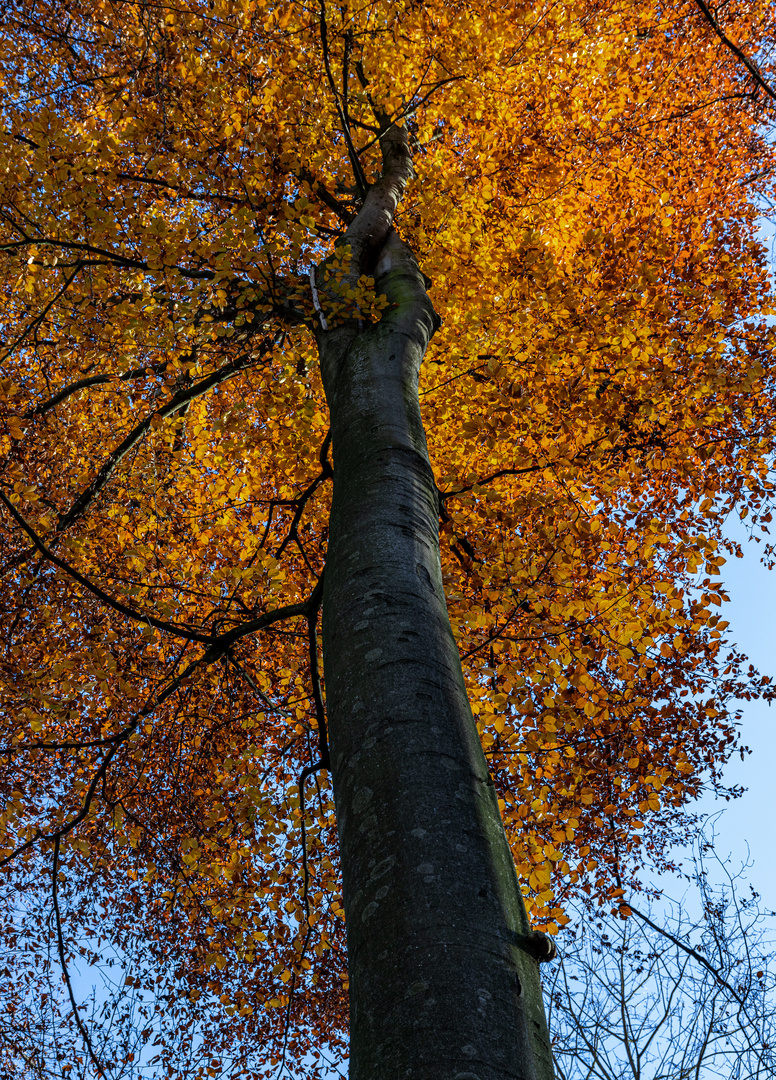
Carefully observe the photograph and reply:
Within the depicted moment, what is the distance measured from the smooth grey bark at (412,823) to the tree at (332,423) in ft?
0.15

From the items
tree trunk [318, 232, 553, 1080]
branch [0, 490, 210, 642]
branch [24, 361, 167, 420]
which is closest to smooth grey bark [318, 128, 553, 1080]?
tree trunk [318, 232, 553, 1080]

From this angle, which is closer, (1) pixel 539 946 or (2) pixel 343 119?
(1) pixel 539 946

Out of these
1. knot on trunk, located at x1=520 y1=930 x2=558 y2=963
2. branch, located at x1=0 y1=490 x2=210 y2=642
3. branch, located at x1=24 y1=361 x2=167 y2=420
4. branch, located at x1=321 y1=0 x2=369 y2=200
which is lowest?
knot on trunk, located at x1=520 y1=930 x2=558 y2=963

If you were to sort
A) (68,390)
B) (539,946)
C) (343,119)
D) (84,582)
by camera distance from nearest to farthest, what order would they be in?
(539,946) < (84,582) < (343,119) < (68,390)

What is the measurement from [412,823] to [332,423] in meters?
2.55

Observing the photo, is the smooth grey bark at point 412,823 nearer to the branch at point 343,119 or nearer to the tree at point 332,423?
the tree at point 332,423

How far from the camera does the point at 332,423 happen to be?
12.0 ft

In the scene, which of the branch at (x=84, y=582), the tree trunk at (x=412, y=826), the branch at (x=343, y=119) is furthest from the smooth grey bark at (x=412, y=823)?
the branch at (x=343, y=119)

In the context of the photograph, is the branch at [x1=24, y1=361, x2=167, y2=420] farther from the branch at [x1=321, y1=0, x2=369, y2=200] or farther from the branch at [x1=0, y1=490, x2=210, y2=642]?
the branch at [x1=0, y1=490, x2=210, y2=642]

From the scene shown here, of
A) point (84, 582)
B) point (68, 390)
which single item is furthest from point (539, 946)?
point (68, 390)

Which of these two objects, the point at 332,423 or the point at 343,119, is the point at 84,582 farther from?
the point at 343,119

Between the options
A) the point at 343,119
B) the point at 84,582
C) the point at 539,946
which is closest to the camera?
the point at 539,946

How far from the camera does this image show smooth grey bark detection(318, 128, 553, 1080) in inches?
49.8

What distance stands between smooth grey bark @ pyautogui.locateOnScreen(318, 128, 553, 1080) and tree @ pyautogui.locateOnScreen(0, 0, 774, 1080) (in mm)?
45
